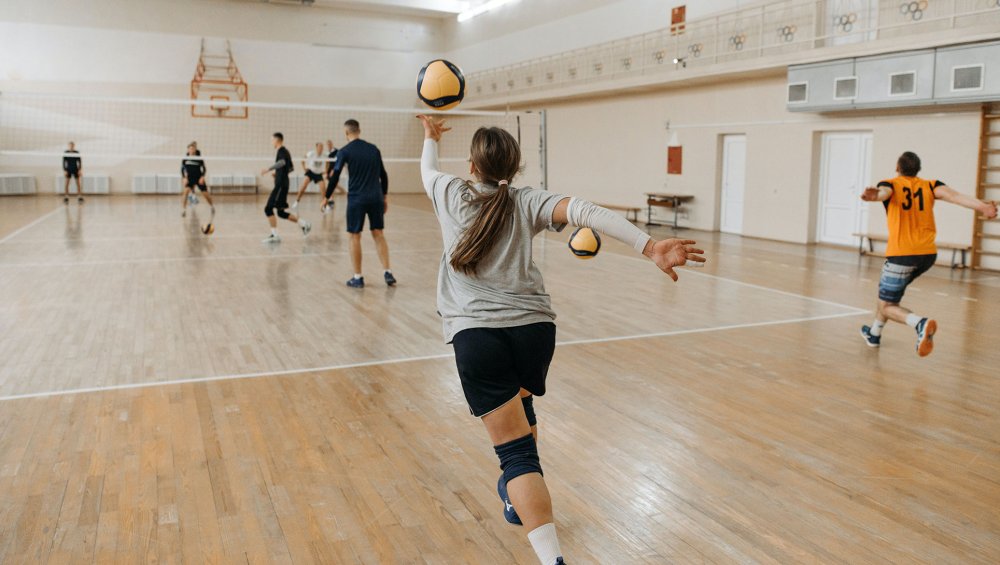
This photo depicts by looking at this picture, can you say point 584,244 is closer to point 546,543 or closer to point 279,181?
point 546,543

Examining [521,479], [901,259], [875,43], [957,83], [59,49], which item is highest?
[59,49]

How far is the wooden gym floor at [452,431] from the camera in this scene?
307cm

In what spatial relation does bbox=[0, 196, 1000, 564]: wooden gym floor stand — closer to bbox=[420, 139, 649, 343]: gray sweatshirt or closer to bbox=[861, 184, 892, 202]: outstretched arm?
bbox=[420, 139, 649, 343]: gray sweatshirt

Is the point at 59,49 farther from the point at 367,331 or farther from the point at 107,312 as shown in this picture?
the point at 367,331

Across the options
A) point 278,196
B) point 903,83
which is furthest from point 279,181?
point 903,83

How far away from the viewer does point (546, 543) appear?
244cm

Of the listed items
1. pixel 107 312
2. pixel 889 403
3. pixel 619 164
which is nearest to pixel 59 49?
pixel 619 164

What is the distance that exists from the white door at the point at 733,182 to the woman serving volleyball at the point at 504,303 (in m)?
15.2

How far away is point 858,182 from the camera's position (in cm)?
1428

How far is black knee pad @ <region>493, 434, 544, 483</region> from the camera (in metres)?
2.48

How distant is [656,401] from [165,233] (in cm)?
1190

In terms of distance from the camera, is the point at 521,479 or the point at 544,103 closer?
the point at 521,479

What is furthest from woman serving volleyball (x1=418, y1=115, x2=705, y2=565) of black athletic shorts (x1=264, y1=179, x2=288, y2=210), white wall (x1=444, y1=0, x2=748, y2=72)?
white wall (x1=444, y1=0, x2=748, y2=72)

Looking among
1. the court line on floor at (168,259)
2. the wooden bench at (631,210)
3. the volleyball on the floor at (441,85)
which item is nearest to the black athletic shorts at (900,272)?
the volleyball on the floor at (441,85)
